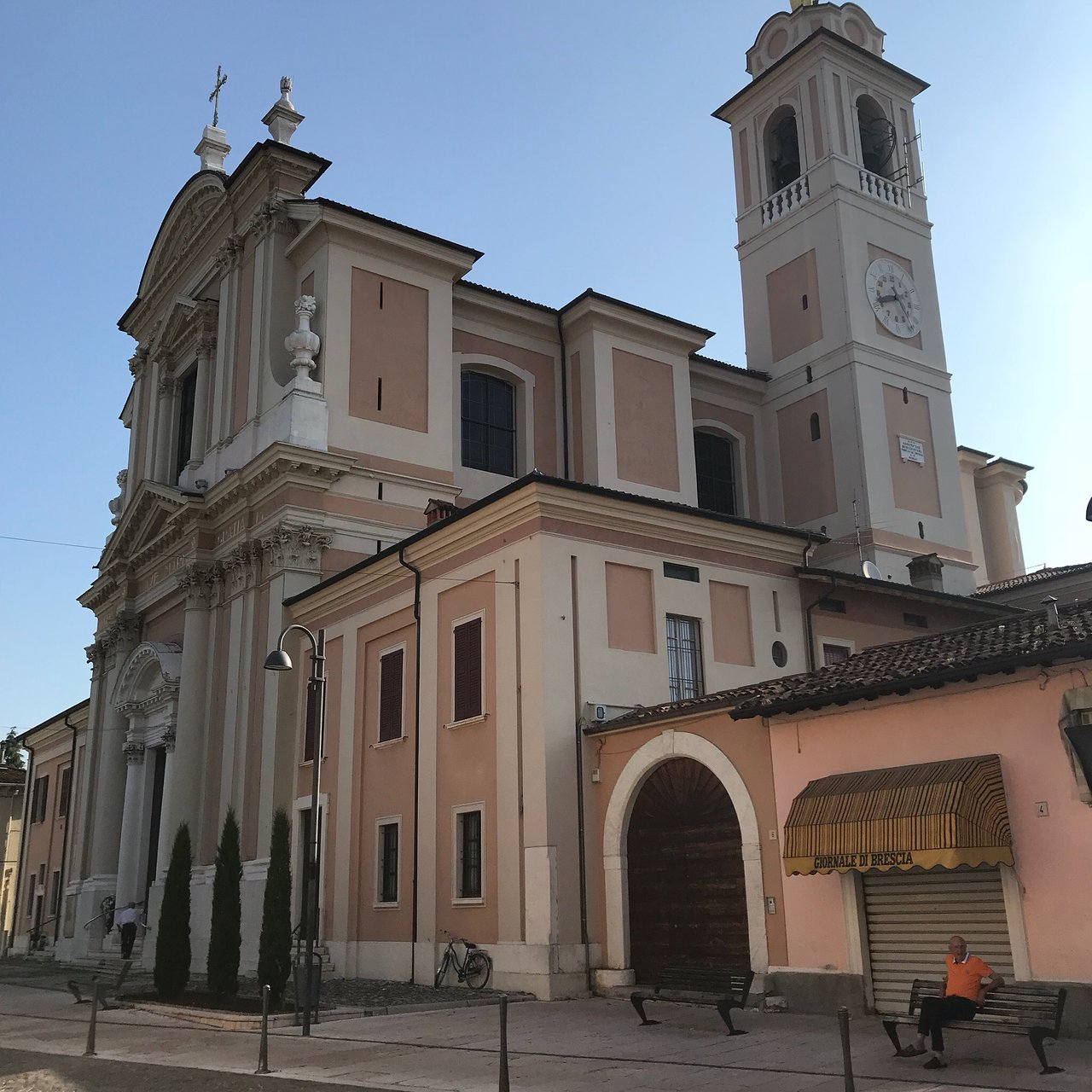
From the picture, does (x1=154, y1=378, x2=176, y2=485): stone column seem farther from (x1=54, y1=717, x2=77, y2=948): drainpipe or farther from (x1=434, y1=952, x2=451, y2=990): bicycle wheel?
(x1=434, y1=952, x2=451, y2=990): bicycle wheel

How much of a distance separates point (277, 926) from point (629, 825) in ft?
16.5

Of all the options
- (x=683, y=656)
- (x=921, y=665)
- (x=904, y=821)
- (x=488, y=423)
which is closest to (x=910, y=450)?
(x=488, y=423)

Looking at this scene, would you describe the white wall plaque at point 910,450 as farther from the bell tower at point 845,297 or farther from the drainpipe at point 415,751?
the drainpipe at point 415,751

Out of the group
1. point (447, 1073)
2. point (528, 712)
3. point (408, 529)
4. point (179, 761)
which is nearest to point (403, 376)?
point (408, 529)

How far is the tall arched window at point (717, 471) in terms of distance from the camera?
33.2 metres

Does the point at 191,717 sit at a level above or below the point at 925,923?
above

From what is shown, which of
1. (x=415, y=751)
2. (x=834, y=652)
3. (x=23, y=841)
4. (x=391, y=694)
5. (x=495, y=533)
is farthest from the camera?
(x=23, y=841)

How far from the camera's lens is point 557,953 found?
16.6 metres

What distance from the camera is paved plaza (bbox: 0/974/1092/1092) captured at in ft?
31.9

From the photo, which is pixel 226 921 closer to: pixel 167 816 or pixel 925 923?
pixel 167 816

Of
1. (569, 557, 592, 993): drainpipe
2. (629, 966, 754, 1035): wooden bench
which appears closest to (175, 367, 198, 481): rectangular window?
(569, 557, 592, 993): drainpipe

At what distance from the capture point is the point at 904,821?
12320 millimetres

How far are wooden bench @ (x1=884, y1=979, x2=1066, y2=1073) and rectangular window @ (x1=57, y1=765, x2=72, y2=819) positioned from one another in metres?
34.6

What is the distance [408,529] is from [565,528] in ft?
27.4
